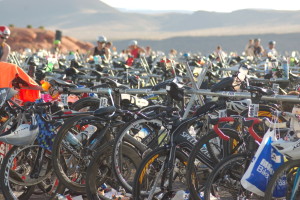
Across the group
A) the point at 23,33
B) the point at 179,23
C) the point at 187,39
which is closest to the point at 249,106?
the point at 23,33

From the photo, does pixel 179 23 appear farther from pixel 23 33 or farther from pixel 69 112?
pixel 69 112

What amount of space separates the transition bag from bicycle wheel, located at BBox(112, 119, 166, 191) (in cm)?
126

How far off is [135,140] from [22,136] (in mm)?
999

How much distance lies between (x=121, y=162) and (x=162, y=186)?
0.43 m

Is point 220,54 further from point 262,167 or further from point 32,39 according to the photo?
point 32,39

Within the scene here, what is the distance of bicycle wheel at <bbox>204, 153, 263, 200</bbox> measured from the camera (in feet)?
17.7

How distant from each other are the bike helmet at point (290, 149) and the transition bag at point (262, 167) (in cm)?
11

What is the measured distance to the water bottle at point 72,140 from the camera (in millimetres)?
6355

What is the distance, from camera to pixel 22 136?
634 cm

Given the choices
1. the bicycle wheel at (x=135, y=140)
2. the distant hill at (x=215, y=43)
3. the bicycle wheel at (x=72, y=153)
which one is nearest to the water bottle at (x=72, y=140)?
the bicycle wheel at (x=72, y=153)

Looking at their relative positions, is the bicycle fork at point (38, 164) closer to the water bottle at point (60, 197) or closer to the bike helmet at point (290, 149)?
the water bottle at point (60, 197)

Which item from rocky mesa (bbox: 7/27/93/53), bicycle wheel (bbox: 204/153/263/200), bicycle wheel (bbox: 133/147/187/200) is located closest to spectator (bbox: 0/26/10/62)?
bicycle wheel (bbox: 133/147/187/200)

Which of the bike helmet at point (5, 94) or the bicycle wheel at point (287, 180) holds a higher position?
the bike helmet at point (5, 94)

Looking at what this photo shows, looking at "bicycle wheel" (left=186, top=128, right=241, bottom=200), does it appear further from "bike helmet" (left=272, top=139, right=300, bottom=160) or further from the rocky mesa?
the rocky mesa
